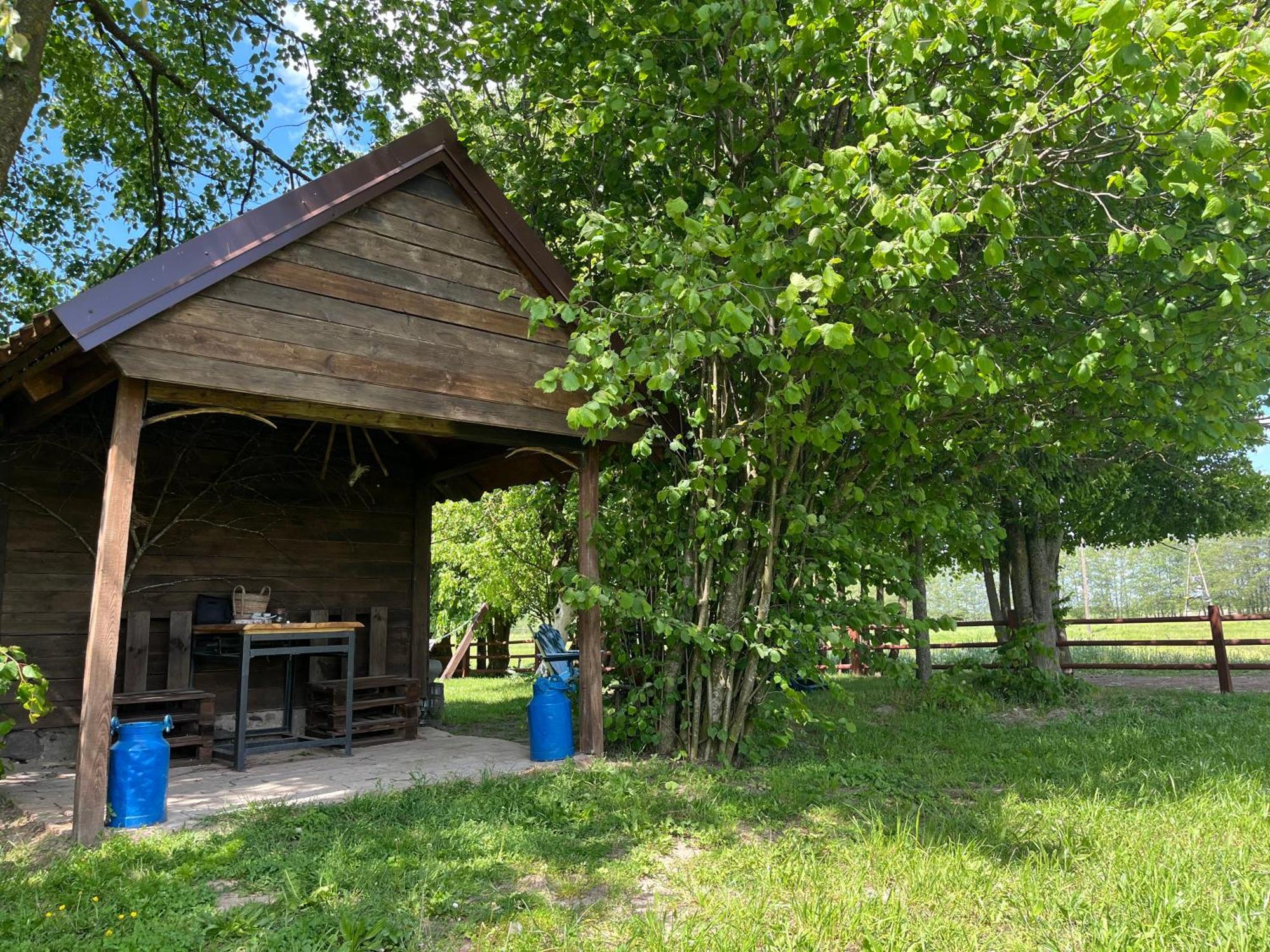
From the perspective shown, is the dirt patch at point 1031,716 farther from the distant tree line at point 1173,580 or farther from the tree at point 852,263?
the distant tree line at point 1173,580

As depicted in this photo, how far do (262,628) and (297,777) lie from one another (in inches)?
46.4

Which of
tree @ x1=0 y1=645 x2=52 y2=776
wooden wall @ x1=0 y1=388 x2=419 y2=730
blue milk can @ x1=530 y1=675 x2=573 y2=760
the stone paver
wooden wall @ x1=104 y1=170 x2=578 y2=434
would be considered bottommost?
the stone paver

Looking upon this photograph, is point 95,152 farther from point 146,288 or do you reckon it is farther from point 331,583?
point 146,288

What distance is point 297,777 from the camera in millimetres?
5984

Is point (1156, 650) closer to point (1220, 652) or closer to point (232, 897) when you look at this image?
point (1220, 652)

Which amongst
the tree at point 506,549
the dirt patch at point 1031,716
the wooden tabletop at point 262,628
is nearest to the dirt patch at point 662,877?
the wooden tabletop at point 262,628

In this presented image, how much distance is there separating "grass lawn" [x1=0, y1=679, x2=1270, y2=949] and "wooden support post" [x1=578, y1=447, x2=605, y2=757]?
41 centimetres

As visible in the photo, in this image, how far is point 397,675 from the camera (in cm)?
799

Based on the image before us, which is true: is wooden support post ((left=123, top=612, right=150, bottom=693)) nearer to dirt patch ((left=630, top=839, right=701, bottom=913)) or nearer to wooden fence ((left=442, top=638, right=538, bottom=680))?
dirt patch ((left=630, top=839, right=701, bottom=913))

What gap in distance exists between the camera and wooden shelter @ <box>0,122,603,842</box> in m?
4.64

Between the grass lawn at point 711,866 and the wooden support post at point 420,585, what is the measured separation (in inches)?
123

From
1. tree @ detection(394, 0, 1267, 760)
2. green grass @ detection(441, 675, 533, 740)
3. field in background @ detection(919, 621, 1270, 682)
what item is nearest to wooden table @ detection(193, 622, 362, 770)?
green grass @ detection(441, 675, 533, 740)

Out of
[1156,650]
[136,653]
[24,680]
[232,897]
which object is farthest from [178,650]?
[1156,650]

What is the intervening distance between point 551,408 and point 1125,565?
114821 millimetres
